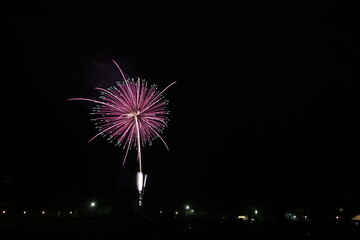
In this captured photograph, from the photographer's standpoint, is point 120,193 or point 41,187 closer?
point 41,187

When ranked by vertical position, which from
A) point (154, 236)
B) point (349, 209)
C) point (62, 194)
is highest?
point (62, 194)

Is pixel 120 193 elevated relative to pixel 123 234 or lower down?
elevated

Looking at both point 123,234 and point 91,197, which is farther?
point 91,197

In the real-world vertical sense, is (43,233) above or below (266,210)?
below

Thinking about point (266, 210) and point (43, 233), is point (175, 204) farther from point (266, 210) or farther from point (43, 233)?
point (43, 233)

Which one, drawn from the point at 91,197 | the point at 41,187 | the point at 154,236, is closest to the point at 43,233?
the point at 154,236

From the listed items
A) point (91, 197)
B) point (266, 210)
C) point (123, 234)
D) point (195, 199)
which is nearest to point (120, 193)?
point (91, 197)

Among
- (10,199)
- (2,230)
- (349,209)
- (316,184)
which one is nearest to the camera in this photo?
(2,230)

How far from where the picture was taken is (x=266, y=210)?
58844mm

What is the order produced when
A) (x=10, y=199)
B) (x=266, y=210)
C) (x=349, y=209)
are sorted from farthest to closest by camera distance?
(x=266, y=210)
(x=10, y=199)
(x=349, y=209)

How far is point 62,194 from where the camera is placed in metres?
53.2

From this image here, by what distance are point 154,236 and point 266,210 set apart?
52314 mm

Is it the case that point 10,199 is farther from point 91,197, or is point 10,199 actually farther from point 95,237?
point 95,237

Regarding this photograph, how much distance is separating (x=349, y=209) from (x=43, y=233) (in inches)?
1865
